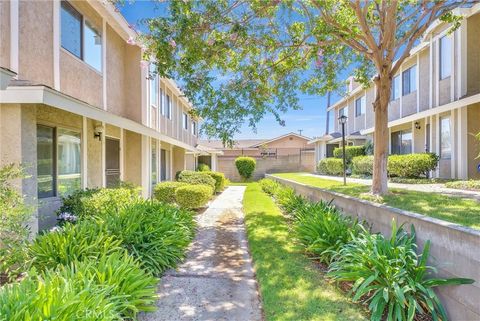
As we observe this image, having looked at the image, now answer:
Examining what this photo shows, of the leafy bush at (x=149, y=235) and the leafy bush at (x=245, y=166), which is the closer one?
the leafy bush at (x=149, y=235)

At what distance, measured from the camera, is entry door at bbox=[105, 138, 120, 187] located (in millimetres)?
12367

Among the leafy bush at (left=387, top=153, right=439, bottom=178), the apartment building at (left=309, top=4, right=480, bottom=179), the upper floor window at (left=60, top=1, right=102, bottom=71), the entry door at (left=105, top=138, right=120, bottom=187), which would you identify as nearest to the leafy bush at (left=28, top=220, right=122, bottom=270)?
the upper floor window at (left=60, top=1, right=102, bottom=71)

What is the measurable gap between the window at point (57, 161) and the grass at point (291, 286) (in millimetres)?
5408

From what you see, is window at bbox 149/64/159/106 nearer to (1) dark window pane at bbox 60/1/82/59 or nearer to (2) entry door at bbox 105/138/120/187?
(2) entry door at bbox 105/138/120/187

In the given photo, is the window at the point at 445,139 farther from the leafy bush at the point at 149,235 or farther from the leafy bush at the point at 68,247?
the leafy bush at the point at 68,247

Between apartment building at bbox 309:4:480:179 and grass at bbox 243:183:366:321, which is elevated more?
apartment building at bbox 309:4:480:179

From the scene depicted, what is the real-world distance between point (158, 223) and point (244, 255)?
2035 millimetres

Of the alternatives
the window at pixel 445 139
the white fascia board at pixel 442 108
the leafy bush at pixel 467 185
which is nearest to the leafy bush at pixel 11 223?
the leafy bush at pixel 467 185

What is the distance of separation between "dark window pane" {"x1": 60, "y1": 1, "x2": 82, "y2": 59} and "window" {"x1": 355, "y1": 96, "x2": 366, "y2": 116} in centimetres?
2222

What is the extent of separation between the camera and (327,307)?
4637mm

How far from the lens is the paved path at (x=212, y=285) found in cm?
465

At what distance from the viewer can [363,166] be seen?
1980cm

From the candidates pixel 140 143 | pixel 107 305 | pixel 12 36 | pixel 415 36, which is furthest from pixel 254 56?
pixel 107 305

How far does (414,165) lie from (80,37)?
47.2 ft
